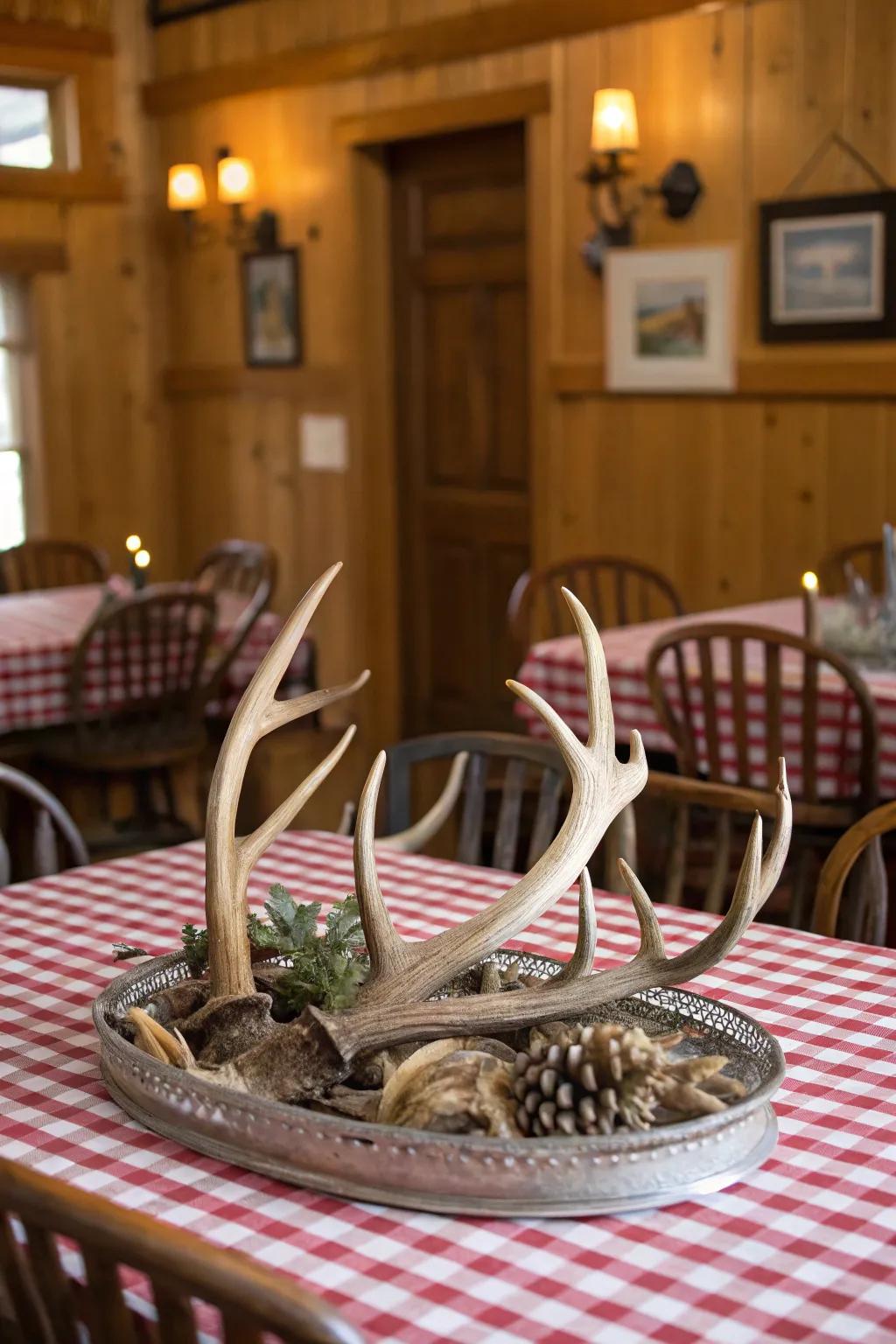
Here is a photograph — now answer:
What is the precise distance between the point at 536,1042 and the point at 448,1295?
21 cm

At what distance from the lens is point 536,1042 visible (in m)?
1.25

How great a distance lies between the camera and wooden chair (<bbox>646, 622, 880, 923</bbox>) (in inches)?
117

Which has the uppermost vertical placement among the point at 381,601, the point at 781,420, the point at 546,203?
the point at 546,203

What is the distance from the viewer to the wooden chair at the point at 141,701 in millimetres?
4191

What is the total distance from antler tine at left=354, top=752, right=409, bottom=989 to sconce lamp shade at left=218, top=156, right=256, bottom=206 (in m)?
5.36

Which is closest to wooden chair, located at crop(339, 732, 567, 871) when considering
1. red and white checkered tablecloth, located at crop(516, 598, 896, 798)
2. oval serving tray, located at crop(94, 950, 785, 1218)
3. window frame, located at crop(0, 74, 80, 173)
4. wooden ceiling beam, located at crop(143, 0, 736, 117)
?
red and white checkered tablecloth, located at crop(516, 598, 896, 798)

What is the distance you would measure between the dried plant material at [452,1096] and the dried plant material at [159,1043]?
0.18 metres

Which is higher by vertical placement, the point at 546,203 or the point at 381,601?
the point at 546,203

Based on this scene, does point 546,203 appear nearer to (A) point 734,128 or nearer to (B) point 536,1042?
(A) point 734,128

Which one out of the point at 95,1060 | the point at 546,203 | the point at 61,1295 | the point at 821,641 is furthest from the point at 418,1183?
the point at 546,203

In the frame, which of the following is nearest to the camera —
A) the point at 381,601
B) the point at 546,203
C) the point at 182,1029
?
the point at 182,1029

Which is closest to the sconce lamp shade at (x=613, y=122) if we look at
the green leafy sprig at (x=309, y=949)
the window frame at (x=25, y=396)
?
the window frame at (x=25, y=396)

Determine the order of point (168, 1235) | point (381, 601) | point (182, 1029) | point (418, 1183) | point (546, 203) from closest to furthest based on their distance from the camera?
point (168, 1235), point (418, 1183), point (182, 1029), point (546, 203), point (381, 601)

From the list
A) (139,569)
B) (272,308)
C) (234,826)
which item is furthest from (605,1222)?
(272,308)
